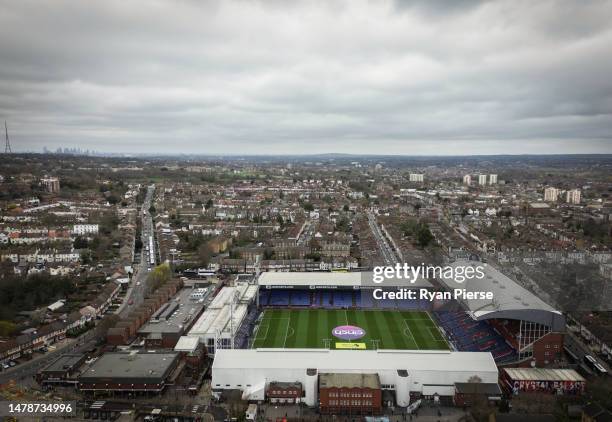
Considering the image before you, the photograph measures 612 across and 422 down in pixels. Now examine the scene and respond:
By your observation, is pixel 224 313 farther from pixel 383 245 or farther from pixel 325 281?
pixel 383 245

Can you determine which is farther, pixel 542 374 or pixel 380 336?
pixel 380 336

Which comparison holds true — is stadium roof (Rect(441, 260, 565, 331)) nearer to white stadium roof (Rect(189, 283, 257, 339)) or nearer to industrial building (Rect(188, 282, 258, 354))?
industrial building (Rect(188, 282, 258, 354))

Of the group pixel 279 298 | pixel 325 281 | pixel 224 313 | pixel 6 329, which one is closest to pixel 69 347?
pixel 6 329

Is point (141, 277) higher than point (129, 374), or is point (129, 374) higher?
point (129, 374)

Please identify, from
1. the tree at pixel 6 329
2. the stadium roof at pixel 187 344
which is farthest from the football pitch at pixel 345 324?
the tree at pixel 6 329

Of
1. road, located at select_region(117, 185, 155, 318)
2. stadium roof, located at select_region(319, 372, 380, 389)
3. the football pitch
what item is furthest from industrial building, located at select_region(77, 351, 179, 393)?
road, located at select_region(117, 185, 155, 318)

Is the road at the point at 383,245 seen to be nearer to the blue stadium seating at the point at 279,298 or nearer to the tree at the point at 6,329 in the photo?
the blue stadium seating at the point at 279,298

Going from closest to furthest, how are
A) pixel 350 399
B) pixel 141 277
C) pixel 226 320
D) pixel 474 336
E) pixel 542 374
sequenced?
pixel 350 399 → pixel 542 374 → pixel 474 336 → pixel 226 320 → pixel 141 277

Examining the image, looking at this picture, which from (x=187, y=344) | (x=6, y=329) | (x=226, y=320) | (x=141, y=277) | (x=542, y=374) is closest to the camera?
(x=542, y=374)
